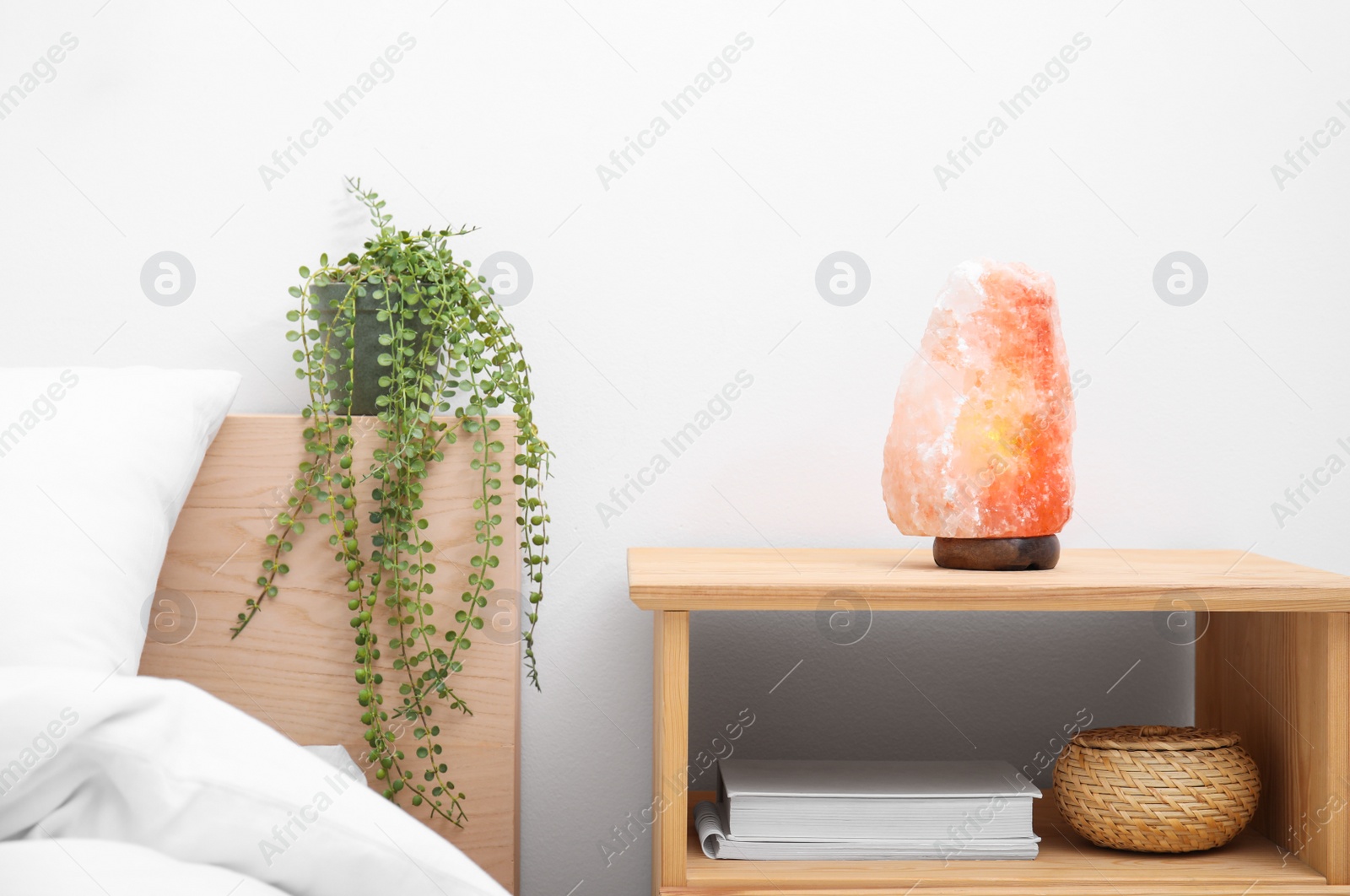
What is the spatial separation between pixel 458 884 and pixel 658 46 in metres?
1.03

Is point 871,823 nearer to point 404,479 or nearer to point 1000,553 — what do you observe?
point 1000,553

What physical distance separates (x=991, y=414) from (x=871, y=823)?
1.37 ft

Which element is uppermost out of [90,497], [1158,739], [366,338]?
[366,338]

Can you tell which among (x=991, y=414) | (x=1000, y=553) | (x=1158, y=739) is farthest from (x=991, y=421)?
(x=1158, y=739)

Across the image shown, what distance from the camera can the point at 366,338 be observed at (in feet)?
3.46

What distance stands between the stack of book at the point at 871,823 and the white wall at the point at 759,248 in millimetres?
296

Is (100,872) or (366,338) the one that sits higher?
(366,338)

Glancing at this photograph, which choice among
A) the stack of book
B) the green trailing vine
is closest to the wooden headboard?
the green trailing vine

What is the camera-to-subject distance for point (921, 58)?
128 centimetres

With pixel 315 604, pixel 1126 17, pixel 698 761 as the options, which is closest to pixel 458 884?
pixel 315 604

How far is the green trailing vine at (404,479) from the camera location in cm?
102

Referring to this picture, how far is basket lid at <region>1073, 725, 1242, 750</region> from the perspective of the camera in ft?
3.18

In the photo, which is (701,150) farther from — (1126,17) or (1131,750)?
(1131,750)

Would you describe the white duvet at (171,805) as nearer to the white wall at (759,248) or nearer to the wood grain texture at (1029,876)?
the wood grain texture at (1029,876)
